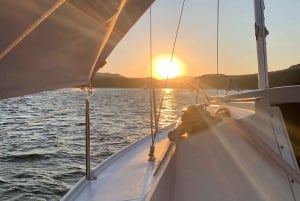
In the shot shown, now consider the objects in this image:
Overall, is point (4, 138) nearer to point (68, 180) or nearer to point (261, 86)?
point (68, 180)

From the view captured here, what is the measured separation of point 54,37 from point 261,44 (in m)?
2.20

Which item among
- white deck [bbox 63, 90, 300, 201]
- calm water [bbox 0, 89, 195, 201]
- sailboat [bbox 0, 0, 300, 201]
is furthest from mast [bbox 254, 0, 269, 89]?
calm water [bbox 0, 89, 195, 201]

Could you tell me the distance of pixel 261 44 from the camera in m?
3.68

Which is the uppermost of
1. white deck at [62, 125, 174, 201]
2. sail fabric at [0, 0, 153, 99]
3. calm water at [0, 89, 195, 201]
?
sail fabric at [0, 0, 153, 99]

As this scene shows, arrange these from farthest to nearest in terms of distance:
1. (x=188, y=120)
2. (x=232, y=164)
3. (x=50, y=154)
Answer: (x=50, y=154), (x=188, y=120), (x=232, y=164)

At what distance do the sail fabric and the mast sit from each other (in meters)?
1.33

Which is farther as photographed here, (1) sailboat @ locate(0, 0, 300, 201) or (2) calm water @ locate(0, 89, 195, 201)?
(2) calm water @ locate(0, 89, 195, 201)

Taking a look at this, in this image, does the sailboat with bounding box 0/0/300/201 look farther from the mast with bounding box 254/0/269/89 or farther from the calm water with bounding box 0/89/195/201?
the calm water with bounding box 0/89/195/201

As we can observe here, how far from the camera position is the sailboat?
1.94 m

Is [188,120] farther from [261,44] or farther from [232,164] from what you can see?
[261,44]

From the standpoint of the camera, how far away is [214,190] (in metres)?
2.38

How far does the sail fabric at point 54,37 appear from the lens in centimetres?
169

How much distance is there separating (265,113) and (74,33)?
122 cm

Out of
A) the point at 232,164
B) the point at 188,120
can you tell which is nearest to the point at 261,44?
the point at 188,120
